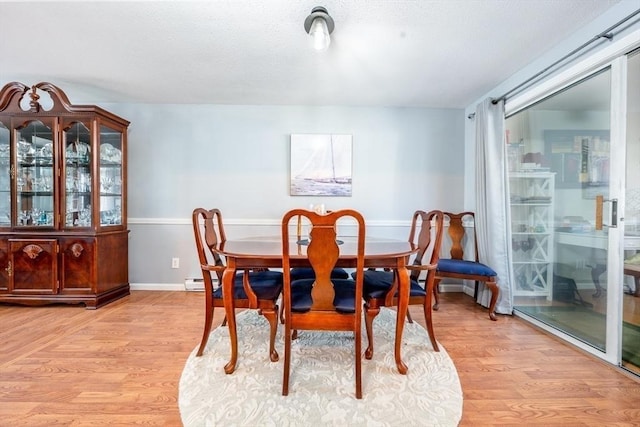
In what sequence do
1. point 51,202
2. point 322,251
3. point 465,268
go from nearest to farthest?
point 322,251 < point 465,268 < point 51,202

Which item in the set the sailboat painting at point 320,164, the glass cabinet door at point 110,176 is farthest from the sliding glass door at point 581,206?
the glass cabinet door at point 110,176

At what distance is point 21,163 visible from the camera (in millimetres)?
2791

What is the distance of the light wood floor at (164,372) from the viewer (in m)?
1.35

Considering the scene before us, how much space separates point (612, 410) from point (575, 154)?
1.72m

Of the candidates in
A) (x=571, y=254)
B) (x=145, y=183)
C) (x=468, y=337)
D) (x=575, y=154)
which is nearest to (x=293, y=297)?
(x=468, y=337)

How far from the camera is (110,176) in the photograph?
3.04 meters

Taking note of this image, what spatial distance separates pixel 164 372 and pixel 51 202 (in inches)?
90.8

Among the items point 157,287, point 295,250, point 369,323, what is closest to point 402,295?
point 369,323

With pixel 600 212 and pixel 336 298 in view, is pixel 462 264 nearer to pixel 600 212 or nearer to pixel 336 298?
pixel 600 212

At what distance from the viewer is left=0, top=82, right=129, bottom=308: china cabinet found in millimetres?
2701

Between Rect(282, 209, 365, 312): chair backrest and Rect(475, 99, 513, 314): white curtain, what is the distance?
187cm

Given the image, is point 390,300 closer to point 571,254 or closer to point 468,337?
point 468,337

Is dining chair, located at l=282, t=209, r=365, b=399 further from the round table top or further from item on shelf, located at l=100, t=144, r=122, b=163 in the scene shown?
item on shelf, located at l=100, t=144, r=122, b=163

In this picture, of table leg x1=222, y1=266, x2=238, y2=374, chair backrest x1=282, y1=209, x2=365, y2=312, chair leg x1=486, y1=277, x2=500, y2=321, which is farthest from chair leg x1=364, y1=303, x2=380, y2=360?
chair leg x1=486, y1=277, x2=500, y2=321
